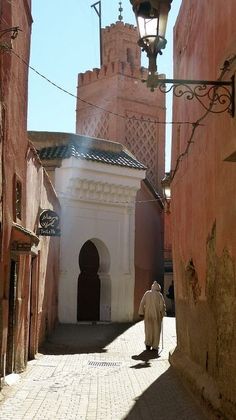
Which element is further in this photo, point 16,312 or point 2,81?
point 16,312

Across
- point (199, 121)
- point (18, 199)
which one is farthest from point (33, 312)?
point (199, 121)

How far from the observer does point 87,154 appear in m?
17.3

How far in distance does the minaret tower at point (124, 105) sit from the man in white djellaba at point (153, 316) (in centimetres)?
1200

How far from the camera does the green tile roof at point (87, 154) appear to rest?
1669 cm

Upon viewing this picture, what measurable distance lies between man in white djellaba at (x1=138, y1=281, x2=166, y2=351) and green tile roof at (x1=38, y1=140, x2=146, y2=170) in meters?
5.43

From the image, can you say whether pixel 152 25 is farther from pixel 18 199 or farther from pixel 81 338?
pixel 81 338

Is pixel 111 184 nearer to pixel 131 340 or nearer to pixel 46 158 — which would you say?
pixel 46 158

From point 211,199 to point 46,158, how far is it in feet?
33.7

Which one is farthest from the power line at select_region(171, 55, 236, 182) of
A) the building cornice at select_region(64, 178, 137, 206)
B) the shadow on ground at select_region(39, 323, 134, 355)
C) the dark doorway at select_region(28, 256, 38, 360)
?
the building cornice at select_region(64, 178, 137, 206)

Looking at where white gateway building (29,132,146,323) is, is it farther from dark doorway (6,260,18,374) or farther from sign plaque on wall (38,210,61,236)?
dark doorway (6,260,18,374)

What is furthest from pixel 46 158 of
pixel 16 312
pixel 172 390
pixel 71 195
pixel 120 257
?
pixel 172 390

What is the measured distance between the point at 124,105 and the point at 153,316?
45.5 ft

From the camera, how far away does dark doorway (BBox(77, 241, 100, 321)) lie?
17453 mm

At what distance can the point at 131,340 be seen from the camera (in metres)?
14.0
